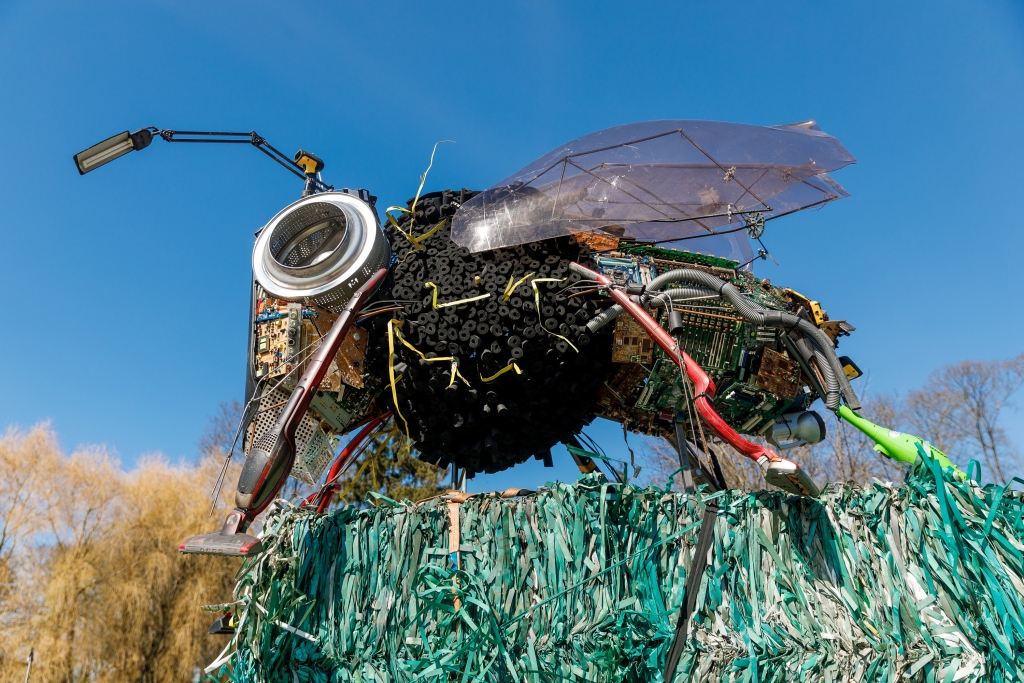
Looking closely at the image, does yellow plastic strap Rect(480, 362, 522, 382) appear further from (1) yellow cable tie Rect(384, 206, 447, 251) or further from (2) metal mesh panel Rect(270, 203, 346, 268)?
(2) metal mesh panel Rect(270, 203, 346, 268)

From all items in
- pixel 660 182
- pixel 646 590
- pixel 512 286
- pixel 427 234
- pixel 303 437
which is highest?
pixel 660 182

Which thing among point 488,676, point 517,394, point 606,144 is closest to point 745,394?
point 517,394

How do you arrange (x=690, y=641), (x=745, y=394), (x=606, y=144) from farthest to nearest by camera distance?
(x=745, y=394)
(x=606, y=144)
(x=690, y=641)

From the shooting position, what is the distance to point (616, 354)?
5.84 m

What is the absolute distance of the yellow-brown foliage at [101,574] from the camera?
488 inches

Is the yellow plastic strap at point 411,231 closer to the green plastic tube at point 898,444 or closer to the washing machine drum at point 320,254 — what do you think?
the washing machine drum at point 320,254

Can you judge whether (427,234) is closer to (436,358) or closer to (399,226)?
(399,226)

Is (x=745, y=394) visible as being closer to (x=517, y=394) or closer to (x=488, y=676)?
(x=517, y=394)

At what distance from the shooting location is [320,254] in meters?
6.32

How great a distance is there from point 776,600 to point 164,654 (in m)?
12.6

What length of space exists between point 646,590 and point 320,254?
3677 mm

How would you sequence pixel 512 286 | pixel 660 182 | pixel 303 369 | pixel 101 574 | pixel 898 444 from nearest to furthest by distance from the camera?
pixel 898 444, pixel 512 286, pixel 660 182, pixel 303 369, pixel 101 574

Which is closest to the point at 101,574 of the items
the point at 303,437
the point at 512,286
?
the point at 303,437

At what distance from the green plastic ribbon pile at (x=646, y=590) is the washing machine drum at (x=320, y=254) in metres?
1.80
